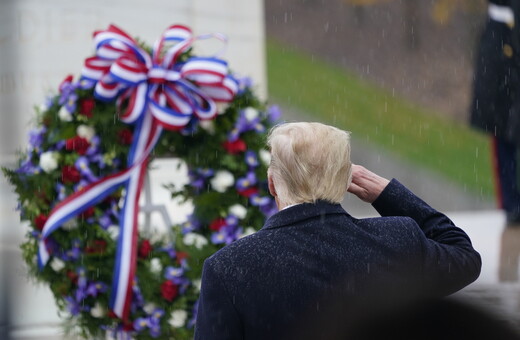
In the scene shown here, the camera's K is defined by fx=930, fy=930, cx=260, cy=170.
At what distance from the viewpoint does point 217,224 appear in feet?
11.8

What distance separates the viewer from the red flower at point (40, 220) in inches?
144

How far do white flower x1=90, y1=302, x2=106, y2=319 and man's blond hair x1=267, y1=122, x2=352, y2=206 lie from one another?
217 centimetres

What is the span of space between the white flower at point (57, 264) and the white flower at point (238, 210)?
69 centimetres

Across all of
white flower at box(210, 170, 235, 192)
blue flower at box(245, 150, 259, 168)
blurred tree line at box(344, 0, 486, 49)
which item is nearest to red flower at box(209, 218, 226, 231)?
white flower at box(210, 170, 235, 192)

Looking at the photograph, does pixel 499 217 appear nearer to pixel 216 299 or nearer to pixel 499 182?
pixel 499 182

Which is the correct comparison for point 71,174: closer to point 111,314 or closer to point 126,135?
point 126,135

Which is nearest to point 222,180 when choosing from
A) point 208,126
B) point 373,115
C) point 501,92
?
point 208,126

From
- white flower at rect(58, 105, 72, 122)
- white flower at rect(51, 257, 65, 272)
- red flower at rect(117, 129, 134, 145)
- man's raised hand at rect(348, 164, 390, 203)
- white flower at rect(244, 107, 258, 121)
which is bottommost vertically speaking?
white flower at rect(51, 257, 65, 272)

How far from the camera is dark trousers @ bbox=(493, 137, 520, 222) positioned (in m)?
4.45

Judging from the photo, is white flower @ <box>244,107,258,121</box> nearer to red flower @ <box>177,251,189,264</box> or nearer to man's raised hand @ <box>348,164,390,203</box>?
red flower @ <box>177,251,189,264</box>

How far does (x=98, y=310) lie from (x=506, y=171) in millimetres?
2132

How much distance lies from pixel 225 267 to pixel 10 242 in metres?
6.24

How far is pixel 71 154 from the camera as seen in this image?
11.9 feet

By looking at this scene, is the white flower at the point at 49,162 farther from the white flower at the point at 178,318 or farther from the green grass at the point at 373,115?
the green grass at the point at 373,115
